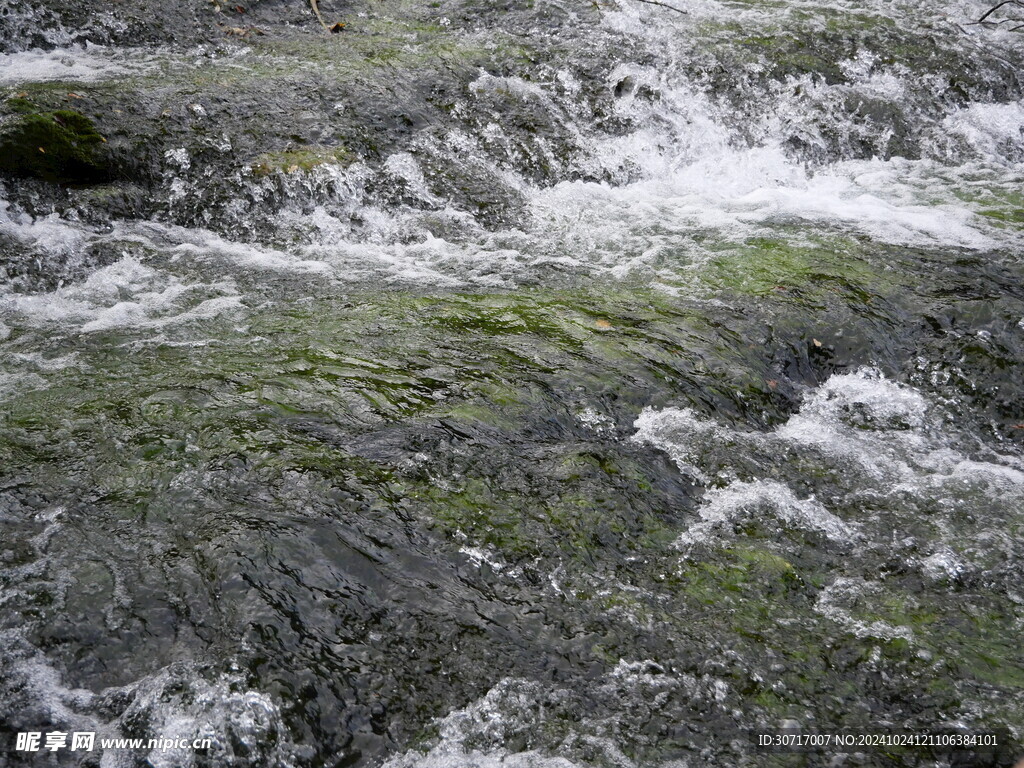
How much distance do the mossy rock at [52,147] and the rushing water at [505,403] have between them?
139mm

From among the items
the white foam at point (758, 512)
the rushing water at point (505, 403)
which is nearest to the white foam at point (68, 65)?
the rushing water at point (505, 403)

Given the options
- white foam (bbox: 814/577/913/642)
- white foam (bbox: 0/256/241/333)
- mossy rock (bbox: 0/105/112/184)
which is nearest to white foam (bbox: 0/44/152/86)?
mossy rock (bbox: 0/105/112/184)

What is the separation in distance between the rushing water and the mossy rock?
139mm

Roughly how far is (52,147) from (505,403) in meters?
4.66

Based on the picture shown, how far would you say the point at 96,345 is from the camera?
469 cm

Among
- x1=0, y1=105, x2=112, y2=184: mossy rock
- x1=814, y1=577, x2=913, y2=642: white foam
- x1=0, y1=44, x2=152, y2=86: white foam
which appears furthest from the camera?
x1=0, y1=44, x2=152, y2=86: white foam

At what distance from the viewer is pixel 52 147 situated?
620cm

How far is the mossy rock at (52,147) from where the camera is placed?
607 centimetres

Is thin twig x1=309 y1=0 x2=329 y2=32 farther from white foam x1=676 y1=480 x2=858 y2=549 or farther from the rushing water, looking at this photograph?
white foam x1=676 y1=480 x2=858 y2=549

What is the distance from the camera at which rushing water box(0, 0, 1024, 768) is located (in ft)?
9.06

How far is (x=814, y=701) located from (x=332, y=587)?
1.85 metres

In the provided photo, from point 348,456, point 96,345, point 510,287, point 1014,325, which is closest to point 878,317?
point 1014,325

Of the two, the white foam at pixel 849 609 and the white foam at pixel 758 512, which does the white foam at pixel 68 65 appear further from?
the white foam at pixel 849 609

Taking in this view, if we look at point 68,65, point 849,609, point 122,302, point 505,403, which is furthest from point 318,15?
point 849,609
